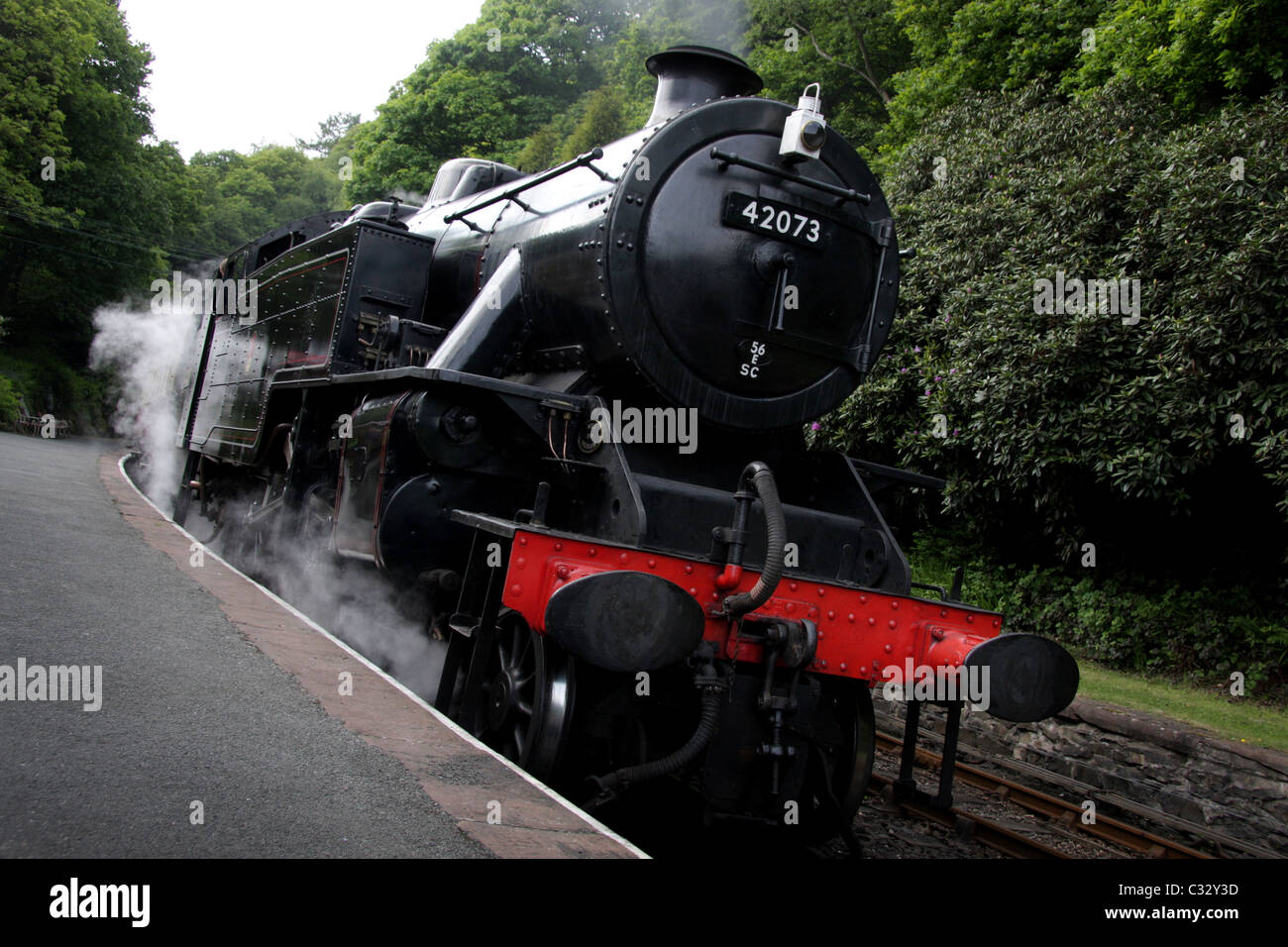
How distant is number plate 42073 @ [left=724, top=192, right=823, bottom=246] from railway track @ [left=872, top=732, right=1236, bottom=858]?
103 inches

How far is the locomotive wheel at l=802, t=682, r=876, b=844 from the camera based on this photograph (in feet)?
13.2

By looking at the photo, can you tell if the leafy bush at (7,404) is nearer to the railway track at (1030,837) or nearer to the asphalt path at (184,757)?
the asphalt path at (184,757)

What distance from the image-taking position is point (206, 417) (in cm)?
897

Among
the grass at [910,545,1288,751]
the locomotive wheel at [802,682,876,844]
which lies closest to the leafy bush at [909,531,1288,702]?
the grass at [910,545,1288,751]

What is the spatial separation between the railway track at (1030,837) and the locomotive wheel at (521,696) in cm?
180

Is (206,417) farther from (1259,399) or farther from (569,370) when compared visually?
(1259,399)

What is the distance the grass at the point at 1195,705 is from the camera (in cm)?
634

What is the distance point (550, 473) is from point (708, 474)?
733 mm

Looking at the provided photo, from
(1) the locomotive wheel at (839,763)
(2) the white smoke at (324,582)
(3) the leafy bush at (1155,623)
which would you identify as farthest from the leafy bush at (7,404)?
(1) the locomotive wheel at (839,763)

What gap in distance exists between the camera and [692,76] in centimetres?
472

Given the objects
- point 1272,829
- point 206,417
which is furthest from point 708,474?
point 206,417

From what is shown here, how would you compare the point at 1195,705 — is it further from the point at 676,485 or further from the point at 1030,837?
the point at 676,485

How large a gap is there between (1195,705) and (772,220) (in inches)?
215

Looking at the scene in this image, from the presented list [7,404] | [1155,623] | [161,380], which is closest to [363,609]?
[1155,623]
